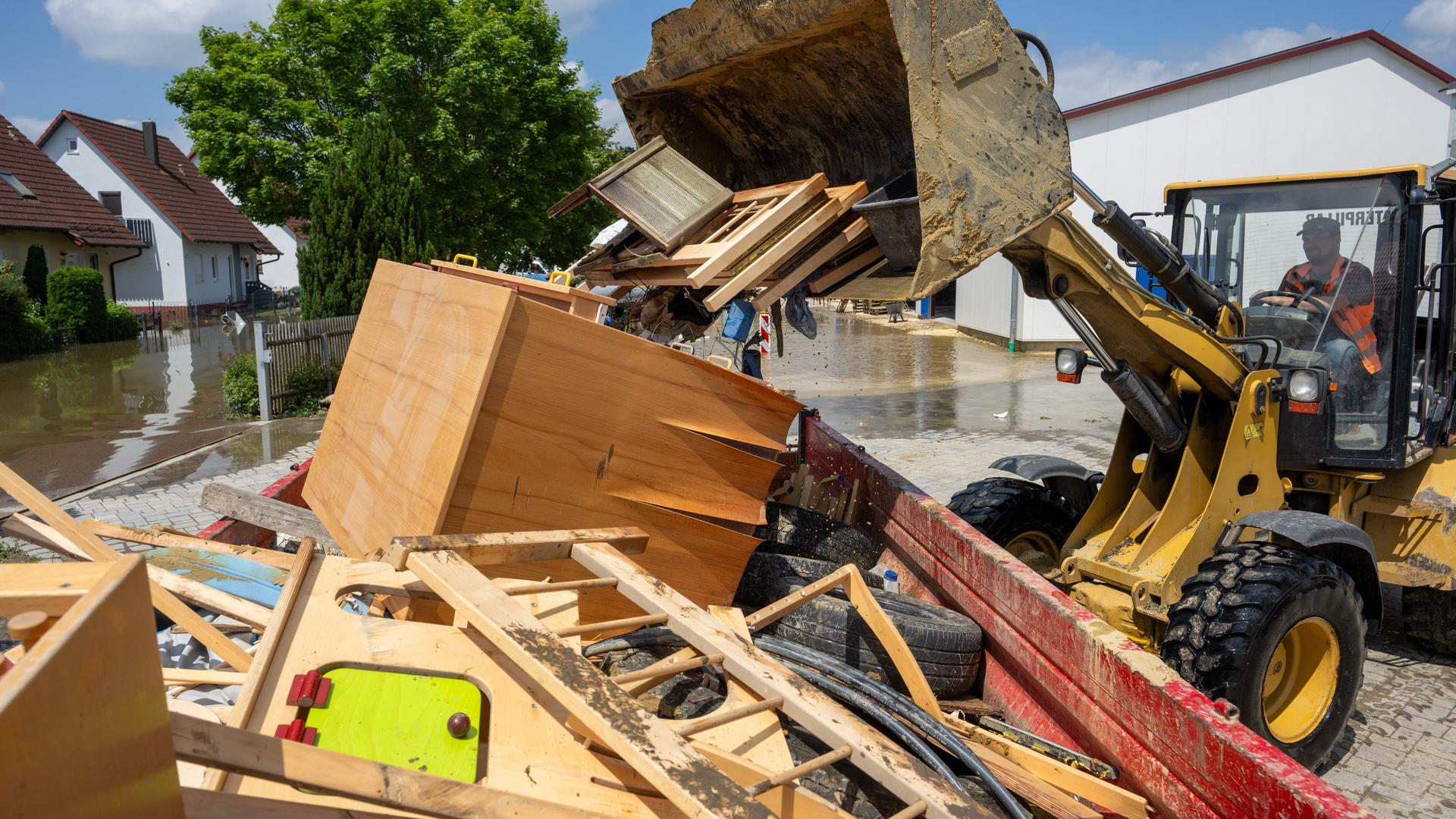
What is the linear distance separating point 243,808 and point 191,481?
29.5 ft

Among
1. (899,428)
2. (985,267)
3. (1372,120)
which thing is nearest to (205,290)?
(985,267)

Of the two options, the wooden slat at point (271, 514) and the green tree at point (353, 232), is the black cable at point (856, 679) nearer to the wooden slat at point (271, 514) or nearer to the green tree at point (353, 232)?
the wooden slat at point (271, 514)

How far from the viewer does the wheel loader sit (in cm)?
324

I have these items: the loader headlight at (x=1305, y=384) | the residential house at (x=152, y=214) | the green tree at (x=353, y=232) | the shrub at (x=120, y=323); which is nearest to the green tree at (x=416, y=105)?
the green tree at (x=353, y=232)

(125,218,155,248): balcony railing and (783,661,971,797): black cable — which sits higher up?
(125,218,155,248): balcony railing

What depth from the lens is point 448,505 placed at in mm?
2857

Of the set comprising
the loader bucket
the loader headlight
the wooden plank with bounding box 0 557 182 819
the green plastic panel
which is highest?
the loader bucket

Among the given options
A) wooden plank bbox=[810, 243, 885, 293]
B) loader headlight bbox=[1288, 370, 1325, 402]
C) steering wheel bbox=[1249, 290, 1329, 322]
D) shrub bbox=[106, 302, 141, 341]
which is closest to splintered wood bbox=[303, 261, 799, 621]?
Answer: wooden plank bbox=[810, 243, 885, 293]

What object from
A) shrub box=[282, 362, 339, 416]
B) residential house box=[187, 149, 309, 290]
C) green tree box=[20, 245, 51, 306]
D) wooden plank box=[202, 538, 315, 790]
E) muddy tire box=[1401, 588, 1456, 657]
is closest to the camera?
wooden plank box=[202, 538, 315, 790]

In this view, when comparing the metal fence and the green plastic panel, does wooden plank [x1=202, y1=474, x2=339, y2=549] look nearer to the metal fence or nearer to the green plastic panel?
the green plastic panel

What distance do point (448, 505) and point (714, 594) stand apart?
1056 mm

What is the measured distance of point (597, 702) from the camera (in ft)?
6.52

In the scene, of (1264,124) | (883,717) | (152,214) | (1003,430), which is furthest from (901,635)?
(152,214)

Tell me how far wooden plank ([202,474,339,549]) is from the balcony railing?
34715 mm
